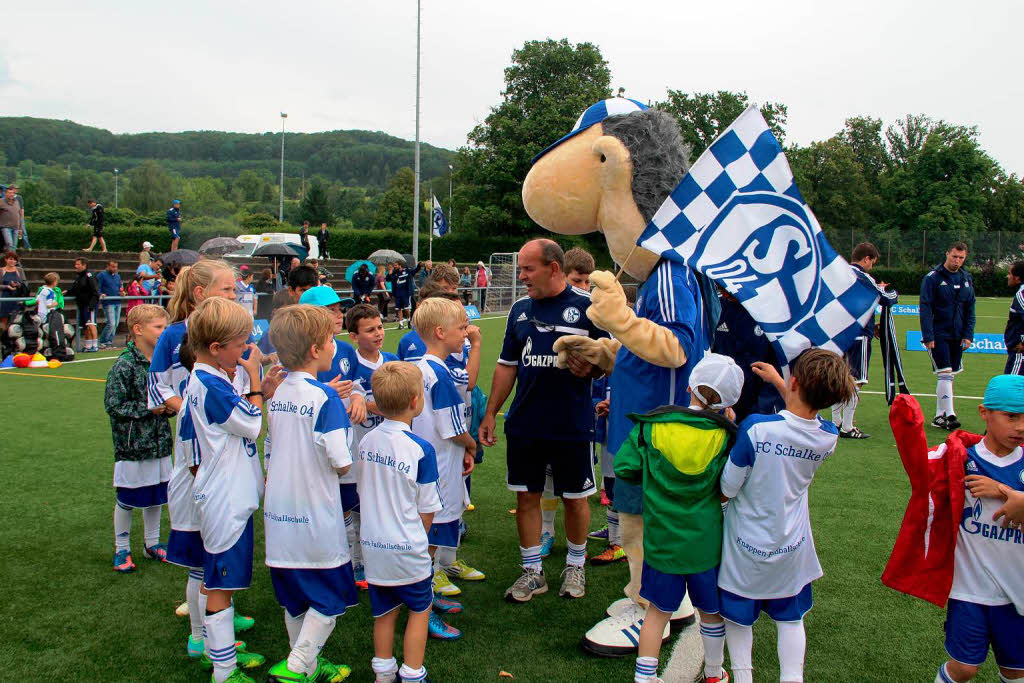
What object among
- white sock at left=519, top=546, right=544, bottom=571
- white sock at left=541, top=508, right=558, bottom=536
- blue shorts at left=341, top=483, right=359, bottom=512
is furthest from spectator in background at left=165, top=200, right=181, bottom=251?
white sock at left=519, top=546, right=544, bottom=571

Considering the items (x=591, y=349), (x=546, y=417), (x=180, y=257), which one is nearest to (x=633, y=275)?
(x=591, y=349)

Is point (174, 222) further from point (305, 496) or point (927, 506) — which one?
point (927, 506)

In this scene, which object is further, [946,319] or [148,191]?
[148,191]

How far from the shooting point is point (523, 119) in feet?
133

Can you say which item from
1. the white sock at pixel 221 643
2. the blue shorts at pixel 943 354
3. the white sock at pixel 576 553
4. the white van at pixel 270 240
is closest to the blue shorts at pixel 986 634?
the white sock at pixel 576 553

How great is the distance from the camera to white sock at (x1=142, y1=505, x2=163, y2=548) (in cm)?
448

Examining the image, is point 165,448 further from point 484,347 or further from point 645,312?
point 484,347

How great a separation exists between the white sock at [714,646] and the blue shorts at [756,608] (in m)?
0.15

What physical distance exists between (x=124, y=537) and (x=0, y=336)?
35.0 ft

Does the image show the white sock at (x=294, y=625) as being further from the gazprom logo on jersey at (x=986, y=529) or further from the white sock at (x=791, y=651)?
the gazprom logo on jersey at (x=986, y=529)

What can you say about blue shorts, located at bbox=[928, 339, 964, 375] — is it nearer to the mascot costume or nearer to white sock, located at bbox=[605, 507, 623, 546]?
white sock, located at bbox=[605, 507, 623, 546]

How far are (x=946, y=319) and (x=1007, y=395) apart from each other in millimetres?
7129

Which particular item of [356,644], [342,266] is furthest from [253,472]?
[342,266]

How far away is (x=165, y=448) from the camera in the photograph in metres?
4.34
